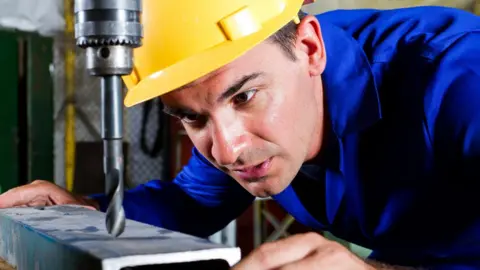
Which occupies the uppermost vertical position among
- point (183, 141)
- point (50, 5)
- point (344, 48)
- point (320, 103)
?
point (50, 5)

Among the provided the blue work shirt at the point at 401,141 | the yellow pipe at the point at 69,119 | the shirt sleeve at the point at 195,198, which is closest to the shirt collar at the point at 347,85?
the blue work shirt at the point at 401,141

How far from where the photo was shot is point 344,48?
1.18 meters

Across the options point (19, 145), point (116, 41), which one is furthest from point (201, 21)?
point (19, 145)

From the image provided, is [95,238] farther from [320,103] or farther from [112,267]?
[320,103]

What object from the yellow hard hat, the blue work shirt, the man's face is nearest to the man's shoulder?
the blue work shirt

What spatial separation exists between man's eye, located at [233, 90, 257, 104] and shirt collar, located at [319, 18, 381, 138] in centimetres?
22

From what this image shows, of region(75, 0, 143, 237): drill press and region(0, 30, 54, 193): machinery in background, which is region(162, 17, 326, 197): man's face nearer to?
region(75, 0, 143, 237): drill press

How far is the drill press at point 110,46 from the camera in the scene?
0.66 meters

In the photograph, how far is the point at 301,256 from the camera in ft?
2.35

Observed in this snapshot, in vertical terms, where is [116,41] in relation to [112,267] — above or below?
above

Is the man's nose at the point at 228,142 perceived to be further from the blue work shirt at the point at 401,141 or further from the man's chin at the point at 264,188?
the blue work shirt at the point at 401,141

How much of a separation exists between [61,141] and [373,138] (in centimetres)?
228

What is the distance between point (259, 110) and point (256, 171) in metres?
0.11

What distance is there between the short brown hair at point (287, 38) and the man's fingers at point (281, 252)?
42 centimetres
